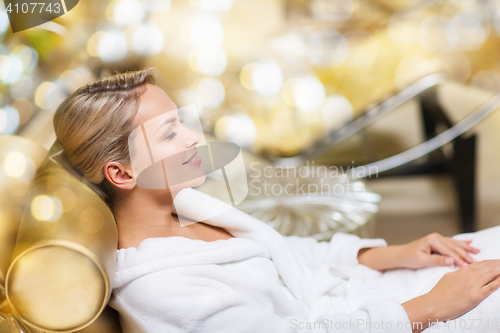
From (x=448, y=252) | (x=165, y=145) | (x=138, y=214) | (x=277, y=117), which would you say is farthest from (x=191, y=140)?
(x=277, y=117)

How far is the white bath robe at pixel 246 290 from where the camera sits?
1.79 ft

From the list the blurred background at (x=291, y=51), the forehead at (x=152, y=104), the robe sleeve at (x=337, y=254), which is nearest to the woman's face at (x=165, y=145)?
the forehead at (x=152, y=104)

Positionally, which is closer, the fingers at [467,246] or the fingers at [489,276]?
the fingers at [489,276]

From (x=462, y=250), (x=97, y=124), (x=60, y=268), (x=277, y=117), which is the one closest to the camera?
(x=60, y=268)

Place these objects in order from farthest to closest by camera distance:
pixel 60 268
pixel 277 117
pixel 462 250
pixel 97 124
→ 1. pixel 277 117
2. pixel 462 250
3. pixel 97 124
4. pixel 60 268

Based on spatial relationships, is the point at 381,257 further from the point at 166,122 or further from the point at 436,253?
the point at 166,122

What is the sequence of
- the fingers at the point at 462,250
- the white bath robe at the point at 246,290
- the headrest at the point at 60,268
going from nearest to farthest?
the headrest at the point at 60,268 < the white bath robe at the point at 246,290 < the fingers at the point at 462,250

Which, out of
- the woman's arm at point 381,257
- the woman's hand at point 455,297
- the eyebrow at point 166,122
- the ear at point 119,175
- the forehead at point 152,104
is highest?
the forehead at point 152,104

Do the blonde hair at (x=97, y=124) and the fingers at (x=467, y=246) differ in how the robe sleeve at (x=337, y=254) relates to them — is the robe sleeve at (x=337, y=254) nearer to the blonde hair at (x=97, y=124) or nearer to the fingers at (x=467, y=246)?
→ the fingers at (x=467, y=246)

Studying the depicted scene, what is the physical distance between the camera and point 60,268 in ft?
1.43

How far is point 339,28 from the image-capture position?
8.94 feet

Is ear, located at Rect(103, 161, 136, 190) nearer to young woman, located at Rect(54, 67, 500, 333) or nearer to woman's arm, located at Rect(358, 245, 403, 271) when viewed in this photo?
young woman, located at Rect(54, 67, 500, 333)

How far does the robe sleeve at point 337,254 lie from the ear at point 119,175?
36 cm

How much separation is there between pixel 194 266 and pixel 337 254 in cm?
38
